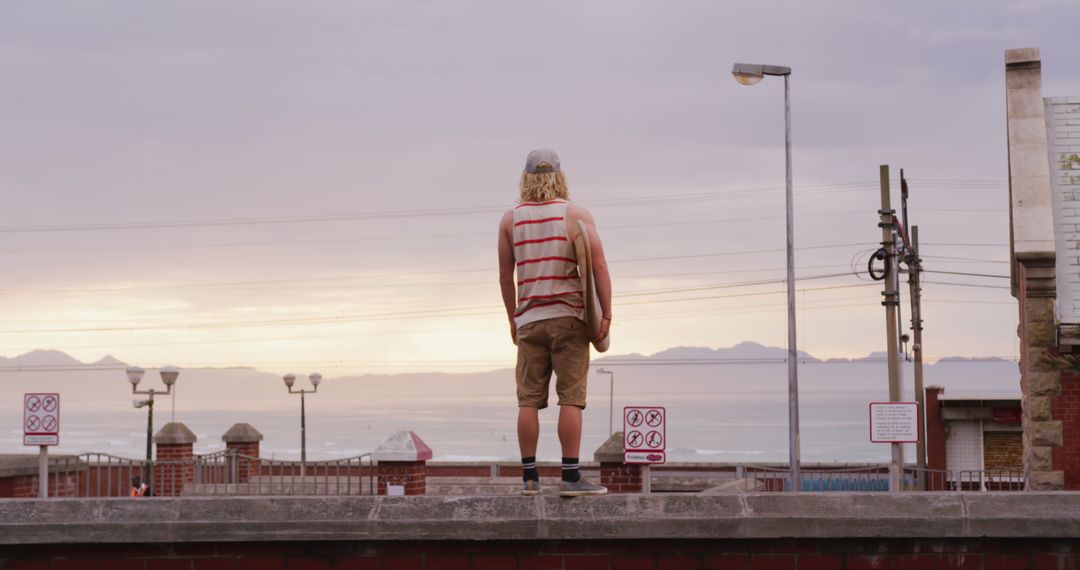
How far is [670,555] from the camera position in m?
6.63

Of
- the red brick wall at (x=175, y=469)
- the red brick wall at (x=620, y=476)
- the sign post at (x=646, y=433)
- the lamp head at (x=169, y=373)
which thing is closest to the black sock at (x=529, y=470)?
the sign post at (x=646, y=433)

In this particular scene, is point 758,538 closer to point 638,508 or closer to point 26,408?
point 638,508

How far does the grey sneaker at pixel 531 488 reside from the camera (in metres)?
6.91

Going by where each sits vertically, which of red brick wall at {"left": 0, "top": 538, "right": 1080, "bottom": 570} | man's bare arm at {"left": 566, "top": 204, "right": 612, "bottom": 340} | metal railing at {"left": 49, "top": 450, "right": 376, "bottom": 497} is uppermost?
man's bare arm at {"left": 566, "top": 204, "right": 612, "bottom": 340}

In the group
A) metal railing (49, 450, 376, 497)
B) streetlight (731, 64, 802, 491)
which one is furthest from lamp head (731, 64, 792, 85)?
metal railing (49, 450, 376, 497)

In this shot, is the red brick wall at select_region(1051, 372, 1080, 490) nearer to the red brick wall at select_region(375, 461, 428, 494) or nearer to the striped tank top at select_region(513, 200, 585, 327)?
the red brick wall at select_region(375, 461, 428, 494)

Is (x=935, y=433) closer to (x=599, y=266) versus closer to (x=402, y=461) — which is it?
(x=402, y=461)

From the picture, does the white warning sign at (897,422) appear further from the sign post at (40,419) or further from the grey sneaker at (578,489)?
the sign post at (40,419)

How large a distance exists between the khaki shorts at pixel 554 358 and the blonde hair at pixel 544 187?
73 centimetres

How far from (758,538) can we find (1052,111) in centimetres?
1626

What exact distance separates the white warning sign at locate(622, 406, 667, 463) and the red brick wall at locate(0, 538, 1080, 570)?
371 centimetres

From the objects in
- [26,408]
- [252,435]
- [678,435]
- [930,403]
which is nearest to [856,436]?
[678,435]

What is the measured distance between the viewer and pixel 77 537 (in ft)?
21.7

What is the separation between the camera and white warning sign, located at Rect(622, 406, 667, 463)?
10.6 meters
